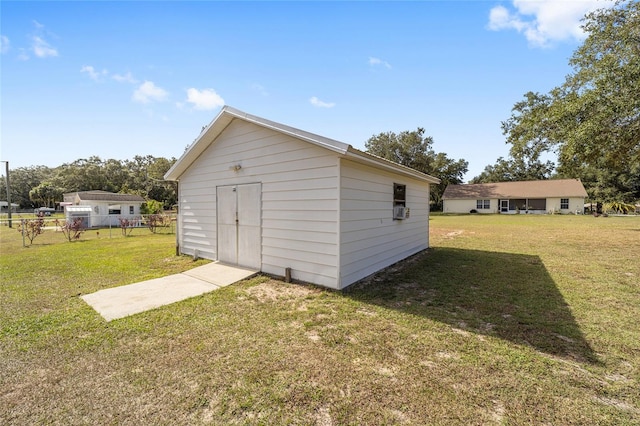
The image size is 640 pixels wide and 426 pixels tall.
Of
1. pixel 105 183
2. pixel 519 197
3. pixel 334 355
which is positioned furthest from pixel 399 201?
pixel 105 183

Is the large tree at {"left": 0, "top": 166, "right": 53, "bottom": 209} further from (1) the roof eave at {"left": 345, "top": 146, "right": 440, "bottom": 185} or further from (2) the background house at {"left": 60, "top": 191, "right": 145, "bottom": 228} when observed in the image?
(1) the roof eave at {"left": 345, "top": 146, "right": 440, "bottom": 185}

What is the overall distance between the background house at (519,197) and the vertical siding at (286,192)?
1378 inches

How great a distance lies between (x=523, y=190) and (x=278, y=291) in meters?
37.8

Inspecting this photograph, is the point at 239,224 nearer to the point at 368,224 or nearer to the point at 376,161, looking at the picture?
the point at 368,224

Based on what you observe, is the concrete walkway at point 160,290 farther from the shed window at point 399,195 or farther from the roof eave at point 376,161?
the shed window at point 399,195

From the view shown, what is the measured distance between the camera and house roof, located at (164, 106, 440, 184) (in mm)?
4496

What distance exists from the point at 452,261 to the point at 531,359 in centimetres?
488

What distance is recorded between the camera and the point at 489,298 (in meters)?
4.56

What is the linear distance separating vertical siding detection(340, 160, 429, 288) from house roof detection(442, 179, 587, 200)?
103 ft

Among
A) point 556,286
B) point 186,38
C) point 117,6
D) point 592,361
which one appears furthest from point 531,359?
point 117,6

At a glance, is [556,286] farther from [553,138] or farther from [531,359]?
[553,138]

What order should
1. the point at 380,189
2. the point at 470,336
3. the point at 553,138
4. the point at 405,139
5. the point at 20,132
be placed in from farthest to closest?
the point at 405,139 → the point at 553,138 → the point at 20,132 → the point at 380,189 → the point at 470,336

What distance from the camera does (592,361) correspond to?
108 inches

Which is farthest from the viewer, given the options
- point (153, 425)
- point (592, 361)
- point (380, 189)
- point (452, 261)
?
point (452, 261)
